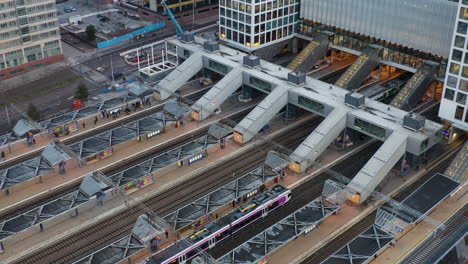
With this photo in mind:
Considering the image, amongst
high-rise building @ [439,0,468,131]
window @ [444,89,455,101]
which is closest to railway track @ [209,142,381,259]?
high-rise building @ [439,0,468,131]

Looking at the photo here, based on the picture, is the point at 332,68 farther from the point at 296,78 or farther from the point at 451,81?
the point at 451,81

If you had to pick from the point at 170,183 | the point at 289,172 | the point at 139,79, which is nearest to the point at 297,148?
the point at 289,172

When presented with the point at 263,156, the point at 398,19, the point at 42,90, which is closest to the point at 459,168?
the point at 263,156

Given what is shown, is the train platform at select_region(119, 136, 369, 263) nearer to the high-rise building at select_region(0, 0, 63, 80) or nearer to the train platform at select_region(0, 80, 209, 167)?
the train platform at select_region(0, 80, 209, 167)

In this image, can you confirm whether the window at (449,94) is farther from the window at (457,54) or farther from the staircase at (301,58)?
the staircase at (301,58)

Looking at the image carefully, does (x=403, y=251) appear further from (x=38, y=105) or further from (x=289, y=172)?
(x=38, y=105)

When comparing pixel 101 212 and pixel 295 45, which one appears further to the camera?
pixel 295 45
